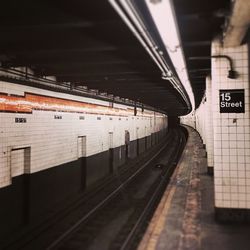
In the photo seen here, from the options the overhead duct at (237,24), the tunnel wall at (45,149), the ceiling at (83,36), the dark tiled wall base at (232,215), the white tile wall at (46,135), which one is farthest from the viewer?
the tunnel wall at (45,149)

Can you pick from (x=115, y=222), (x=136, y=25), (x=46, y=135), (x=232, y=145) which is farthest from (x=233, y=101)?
(x=46, y=135)

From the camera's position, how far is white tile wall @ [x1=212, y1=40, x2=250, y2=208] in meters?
6.45

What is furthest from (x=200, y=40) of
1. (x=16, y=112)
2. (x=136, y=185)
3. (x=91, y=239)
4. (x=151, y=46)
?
(x=136, y=185)

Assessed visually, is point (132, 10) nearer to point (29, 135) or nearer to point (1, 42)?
point (1, 42)

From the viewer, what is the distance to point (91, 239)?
792 centimetres

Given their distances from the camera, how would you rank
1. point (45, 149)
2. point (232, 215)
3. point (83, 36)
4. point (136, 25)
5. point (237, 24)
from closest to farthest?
point (136, 25), point (237, 24), point (83, 36), point (232, 215), point (45, 149)

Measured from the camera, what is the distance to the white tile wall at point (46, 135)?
742cm

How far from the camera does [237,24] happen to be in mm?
4820

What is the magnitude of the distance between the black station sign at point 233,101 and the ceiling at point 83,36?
1.13 metres

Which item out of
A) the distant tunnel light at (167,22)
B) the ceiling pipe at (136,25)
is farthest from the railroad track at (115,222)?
the distant tunnel light at (167,22)

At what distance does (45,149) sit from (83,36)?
4.43 m

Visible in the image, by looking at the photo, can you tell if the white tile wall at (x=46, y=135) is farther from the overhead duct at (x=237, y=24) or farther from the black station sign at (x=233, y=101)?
the overhead duct at (x=237, y=24)

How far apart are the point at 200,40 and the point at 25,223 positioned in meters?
5.71

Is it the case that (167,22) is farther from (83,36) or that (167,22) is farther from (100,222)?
(100,222)
